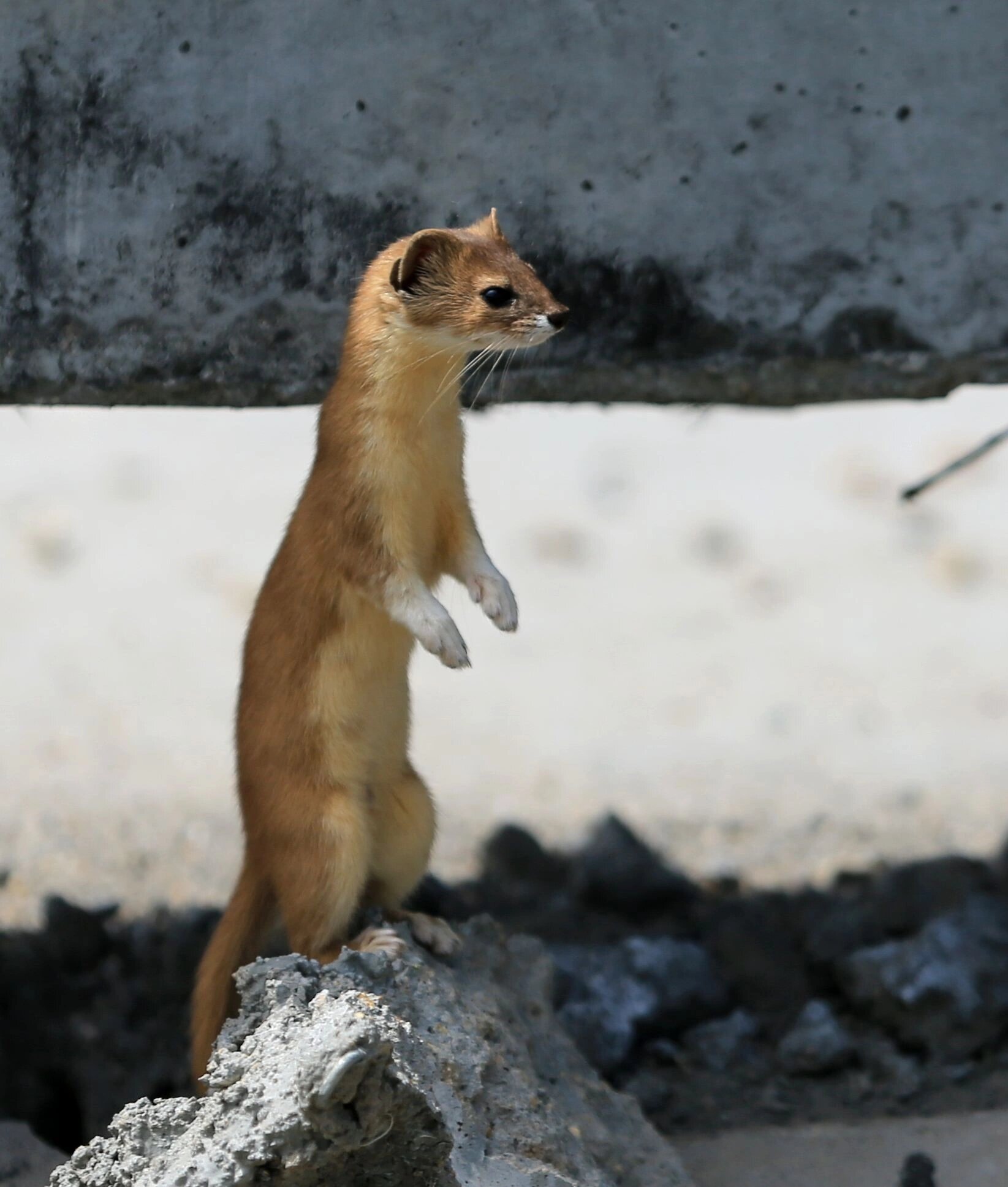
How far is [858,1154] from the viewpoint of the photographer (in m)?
3.60

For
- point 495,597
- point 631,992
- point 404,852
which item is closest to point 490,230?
point 495,597

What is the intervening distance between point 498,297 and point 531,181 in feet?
3.20

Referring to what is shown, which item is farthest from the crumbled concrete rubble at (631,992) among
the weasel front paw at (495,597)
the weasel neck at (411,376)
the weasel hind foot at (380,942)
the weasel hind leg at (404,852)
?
the weasel neck at (411,376)

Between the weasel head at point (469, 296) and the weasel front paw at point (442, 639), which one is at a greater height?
the weasel head at point (469, 296)

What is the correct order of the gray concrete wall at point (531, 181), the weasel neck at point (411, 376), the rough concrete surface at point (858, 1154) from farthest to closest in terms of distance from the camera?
the gray concrete wall at point (531, 181), the rough concrete surface at point (858, 1154), the weasel neck at point (411, 376)

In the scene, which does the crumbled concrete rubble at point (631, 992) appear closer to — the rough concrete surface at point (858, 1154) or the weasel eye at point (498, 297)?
the rough concrete surface at point (858, 1154)

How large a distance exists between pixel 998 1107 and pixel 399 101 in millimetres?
2769

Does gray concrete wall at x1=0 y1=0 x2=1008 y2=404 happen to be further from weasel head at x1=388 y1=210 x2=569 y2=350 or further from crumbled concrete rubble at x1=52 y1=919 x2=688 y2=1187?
crumbled concrete rubble at x1=52 y1=919 x2=688 y2=1187

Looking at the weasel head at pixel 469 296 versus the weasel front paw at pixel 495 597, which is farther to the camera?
the weasel front paw at pixel 495 597

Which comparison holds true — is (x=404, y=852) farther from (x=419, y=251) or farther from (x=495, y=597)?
(x=419, y=251)

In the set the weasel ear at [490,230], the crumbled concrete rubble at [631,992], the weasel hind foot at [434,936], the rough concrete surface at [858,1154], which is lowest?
the crumbled concrete rubble at [631,992]

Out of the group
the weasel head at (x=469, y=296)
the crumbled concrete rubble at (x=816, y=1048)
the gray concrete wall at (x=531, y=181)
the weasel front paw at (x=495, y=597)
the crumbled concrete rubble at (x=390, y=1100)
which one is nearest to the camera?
the crumbled concrete rubble at (x=390, y=1100)

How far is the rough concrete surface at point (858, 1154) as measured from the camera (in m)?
3.48

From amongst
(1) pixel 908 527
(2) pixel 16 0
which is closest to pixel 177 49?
(2) pixel 16 0
